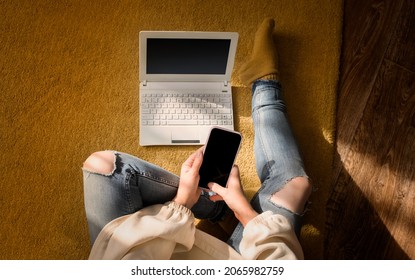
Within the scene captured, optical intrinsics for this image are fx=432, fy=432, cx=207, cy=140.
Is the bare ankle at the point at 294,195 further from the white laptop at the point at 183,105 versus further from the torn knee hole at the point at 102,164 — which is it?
the torn knee hole at the point at 102,164

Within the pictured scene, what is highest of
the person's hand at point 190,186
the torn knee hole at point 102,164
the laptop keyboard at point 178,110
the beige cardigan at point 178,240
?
the laptop keyboard at point 178,110

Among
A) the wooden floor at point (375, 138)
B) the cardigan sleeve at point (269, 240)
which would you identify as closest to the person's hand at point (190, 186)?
the cardigan sleeve at point (269, 240)

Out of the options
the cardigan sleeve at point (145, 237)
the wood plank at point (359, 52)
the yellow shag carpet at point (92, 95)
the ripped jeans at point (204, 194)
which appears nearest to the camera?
the cardigan sleeve at point (145, 237)

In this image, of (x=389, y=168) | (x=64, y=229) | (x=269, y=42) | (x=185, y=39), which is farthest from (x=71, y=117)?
(x=389, y=168)

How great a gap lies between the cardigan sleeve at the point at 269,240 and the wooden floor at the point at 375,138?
1.33 ft

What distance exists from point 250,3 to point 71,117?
2.29 ft

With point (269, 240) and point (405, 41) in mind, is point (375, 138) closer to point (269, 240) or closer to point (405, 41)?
point (405, 41)

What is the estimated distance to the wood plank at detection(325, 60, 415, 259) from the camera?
4.33ft

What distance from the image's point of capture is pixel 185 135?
1.33m

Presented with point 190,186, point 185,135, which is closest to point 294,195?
point 190,186

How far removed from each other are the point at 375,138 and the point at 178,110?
0.63m

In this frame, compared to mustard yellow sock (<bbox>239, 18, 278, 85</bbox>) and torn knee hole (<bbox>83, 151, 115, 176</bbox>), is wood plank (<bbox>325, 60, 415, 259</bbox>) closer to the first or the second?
mustard yellow sock (<bbox>239, 18, 278, 85</bbox>)

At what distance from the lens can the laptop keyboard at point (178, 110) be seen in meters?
1.33

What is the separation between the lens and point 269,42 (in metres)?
1.38
